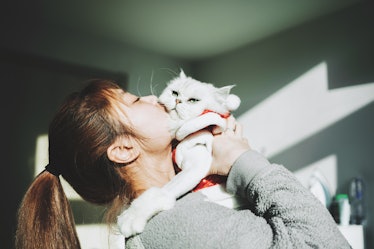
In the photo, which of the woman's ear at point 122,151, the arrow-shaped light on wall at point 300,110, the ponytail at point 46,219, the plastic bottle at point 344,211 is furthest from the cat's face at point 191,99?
the arrow-shaped light on wall at point 300,110

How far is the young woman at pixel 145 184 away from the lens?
2.17ft

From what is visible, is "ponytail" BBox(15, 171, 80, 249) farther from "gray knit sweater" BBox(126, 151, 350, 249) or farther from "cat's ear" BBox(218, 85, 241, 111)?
"cat's ear" BBox(218, 85, 241, 111)

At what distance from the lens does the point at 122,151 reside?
3.08ft

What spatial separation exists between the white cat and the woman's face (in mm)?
35

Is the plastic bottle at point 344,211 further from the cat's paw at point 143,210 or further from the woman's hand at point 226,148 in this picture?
the cat's paw at point 143,210

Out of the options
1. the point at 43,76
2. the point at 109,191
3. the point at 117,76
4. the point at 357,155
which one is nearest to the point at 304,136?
the point at 357,155

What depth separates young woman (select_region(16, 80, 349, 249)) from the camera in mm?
661

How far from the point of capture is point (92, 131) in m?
0.90

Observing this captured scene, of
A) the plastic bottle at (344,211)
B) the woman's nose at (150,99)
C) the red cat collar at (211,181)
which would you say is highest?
Result: the woman's nose at (150,99)

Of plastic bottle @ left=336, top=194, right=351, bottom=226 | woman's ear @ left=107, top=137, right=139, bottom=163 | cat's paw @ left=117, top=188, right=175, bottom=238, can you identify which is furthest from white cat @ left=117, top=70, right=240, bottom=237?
plastic bottle @ left=336, top=194, right=351, bottom=226

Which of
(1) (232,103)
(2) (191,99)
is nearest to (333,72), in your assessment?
(1) (232,103)

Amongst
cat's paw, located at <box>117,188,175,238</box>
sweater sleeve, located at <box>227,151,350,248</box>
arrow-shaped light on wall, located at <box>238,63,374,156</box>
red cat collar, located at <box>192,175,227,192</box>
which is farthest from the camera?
arrow-shaped light on wall, located at <box>238,63,374,156</box>

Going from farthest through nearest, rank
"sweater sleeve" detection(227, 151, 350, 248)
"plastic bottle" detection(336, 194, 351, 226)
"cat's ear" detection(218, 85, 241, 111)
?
1. "plastic bottle" detection(336, 194, 351, 226)
2. "cat's ear" detection(218, 85, 241, 111)
3. "sweater sleeve" detection(227, 151, 350, 248)

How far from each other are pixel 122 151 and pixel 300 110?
2226mm
